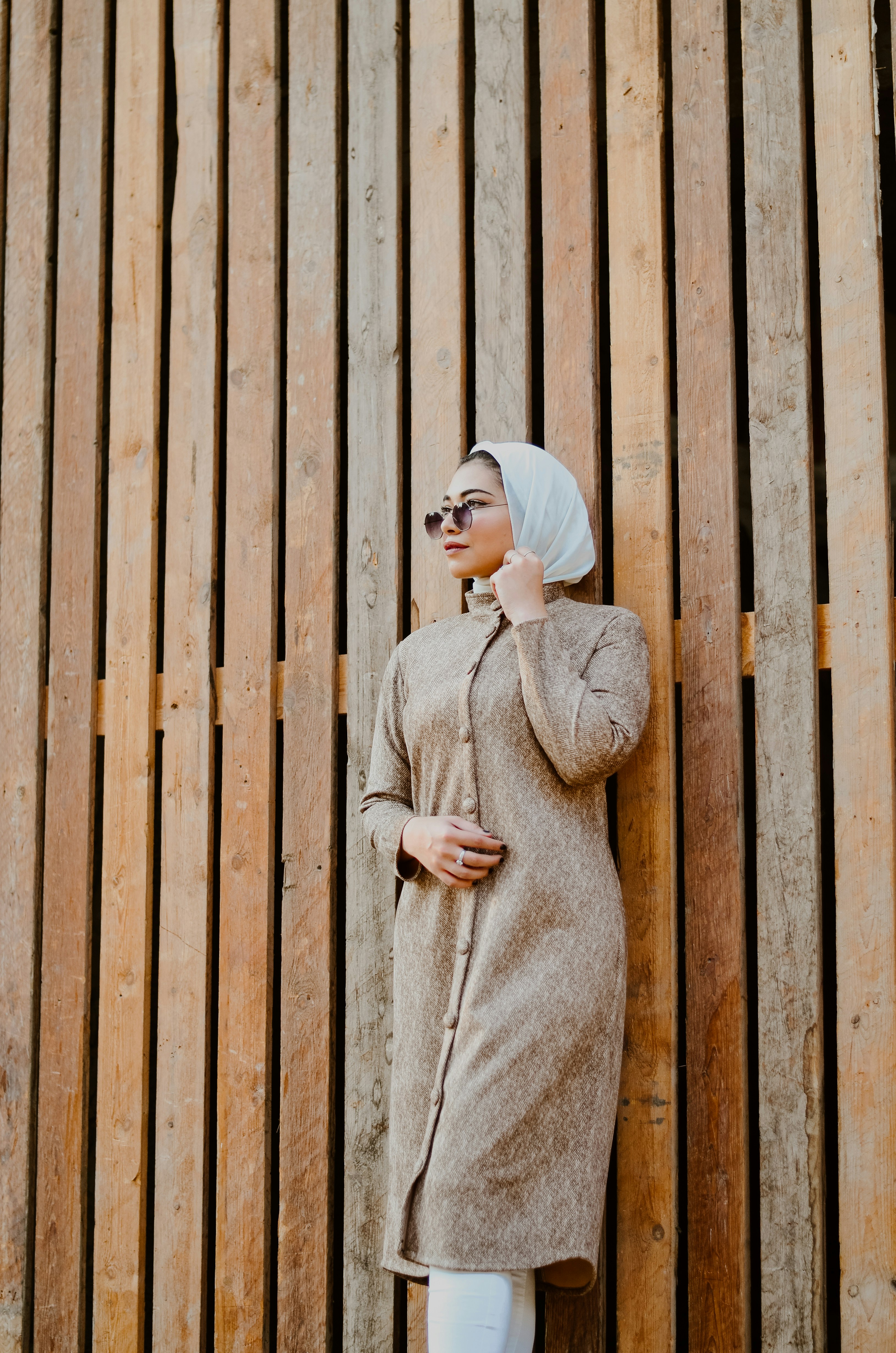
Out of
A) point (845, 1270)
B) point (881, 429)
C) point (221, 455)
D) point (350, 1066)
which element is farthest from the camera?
point (221, 455)

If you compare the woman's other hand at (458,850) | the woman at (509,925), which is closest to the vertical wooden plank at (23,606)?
the woman at (509,925)

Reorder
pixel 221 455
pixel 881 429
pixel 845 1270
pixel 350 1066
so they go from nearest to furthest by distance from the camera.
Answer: pixel 845 1270, pixel 881 429, pixel 350 1066, pixel 221 455

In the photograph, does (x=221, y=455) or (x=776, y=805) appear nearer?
(x=776, y=805)

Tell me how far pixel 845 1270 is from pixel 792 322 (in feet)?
6.94

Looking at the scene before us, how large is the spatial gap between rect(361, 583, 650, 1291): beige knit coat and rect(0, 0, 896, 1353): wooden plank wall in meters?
0.31

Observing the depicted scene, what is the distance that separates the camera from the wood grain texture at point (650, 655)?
2.80 metres

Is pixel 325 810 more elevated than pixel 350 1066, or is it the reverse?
pixel 325 810

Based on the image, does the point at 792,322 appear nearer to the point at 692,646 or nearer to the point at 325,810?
the point at 692,646

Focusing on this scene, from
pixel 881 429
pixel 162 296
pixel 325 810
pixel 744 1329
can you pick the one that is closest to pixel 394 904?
pixel 325 810

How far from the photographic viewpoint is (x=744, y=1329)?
272 centimetres

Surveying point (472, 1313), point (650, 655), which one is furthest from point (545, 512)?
point (472, 1313)

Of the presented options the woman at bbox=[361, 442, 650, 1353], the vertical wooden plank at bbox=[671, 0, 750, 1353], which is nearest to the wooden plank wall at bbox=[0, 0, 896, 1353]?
the vertical wooden plank at bbox=[671, 0, 750, 1353]

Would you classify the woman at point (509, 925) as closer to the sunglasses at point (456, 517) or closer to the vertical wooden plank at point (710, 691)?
the sunglasses at point (456, 517)

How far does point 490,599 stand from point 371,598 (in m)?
0.52
